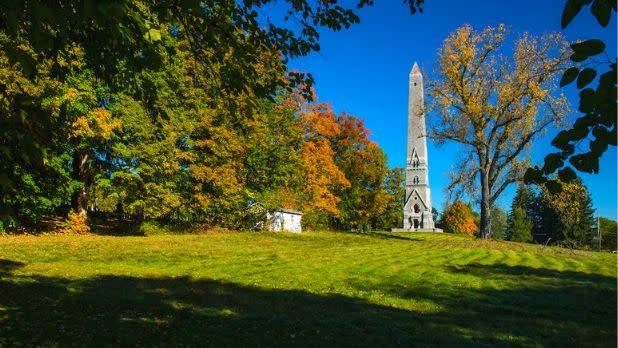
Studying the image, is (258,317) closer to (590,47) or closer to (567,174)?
(567,174)

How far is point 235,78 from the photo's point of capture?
656 cm

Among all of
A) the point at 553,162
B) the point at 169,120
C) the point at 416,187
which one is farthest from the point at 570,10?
the point at 416,187

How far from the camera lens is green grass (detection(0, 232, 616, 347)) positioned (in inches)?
283

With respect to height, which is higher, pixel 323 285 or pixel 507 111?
pixel 507 111

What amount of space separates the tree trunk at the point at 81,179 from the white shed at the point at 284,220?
13.8 metres

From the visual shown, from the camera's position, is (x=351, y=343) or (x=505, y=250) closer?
(x=351, y=343)

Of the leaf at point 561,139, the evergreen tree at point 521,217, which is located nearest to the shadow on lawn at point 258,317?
→ the leaf at point 561,139

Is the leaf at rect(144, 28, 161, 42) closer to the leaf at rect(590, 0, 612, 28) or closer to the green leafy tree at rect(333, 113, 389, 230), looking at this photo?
the leaf at rect(590, 0, 612, 28)

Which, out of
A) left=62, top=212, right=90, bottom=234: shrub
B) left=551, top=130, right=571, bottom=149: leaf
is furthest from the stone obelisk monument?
left=551, top=130, right=571, bottom=149: leaf

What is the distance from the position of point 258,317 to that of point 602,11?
738 centimetres

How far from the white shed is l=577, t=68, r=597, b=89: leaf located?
3379 centimetres

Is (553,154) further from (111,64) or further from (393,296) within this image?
(393,296)

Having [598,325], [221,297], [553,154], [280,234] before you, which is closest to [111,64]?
[221,297]

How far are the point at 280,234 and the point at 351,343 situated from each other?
26.1 m
